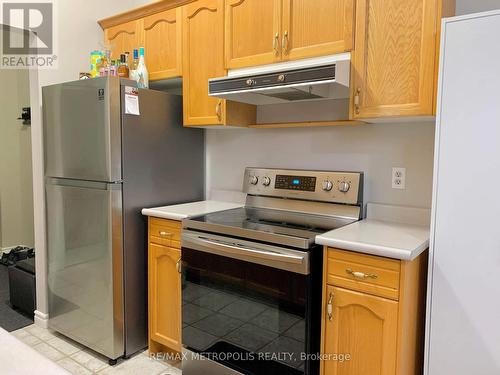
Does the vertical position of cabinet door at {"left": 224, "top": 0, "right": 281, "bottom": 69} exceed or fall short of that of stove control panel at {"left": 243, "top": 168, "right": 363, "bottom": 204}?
it exceeds it

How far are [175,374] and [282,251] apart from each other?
3.64ft

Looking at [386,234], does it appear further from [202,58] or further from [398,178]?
[202,58]

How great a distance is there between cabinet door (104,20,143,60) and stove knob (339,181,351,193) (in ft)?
5.59

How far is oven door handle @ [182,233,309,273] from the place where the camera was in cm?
165

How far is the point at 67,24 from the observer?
265 cm

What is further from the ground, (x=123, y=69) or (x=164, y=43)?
(x=164, y=43)

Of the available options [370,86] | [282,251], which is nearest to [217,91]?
[370,86]

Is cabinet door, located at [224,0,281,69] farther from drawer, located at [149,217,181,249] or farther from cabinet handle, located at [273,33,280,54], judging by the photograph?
drawer, located at [149,217,181,249]

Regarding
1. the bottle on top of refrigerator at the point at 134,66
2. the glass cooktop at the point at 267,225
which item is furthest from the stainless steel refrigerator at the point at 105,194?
the glass cooktop at the point at 267,225

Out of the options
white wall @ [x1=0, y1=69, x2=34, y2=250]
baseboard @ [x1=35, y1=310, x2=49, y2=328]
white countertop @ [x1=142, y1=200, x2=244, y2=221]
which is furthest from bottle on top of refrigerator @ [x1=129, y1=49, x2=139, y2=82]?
white wall @ [x1=0, y1=69, x2=34, y2=250]

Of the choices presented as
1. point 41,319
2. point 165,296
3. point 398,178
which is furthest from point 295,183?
point 41,319

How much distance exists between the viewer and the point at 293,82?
171 cm

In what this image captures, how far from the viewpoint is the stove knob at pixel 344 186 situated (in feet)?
6.77

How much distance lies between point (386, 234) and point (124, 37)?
7.37 feet
